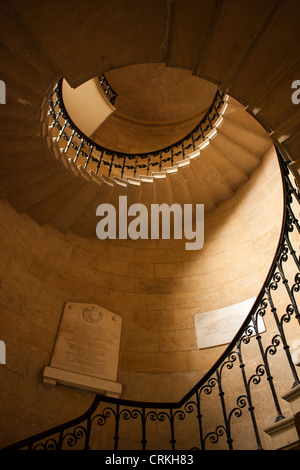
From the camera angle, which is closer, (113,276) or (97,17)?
(97,17)

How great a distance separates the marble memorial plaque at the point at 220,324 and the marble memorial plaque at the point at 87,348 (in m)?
1.14

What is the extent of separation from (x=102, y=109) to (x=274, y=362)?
Answer: 20.2ft

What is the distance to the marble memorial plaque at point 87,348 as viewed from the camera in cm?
416

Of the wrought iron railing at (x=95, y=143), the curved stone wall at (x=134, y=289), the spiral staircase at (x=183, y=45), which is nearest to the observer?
the spiral staircase at (x=183, y=45)

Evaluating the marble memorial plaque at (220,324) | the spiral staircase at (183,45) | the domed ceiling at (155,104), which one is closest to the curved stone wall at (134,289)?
the marble memorial plaque at (220,324)

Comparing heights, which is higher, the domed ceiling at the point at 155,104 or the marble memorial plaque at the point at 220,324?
the domed ceiling at the point at 155,104

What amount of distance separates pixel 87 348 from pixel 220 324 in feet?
5.82

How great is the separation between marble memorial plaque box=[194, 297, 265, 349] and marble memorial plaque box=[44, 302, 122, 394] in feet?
3.75

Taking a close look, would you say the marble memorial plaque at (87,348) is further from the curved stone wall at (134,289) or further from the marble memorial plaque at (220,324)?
the marble memorial plaque at (220,324)

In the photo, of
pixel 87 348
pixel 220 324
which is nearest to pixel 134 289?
pixel 87 348

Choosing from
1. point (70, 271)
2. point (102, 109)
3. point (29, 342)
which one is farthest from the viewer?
point (102, 109)
